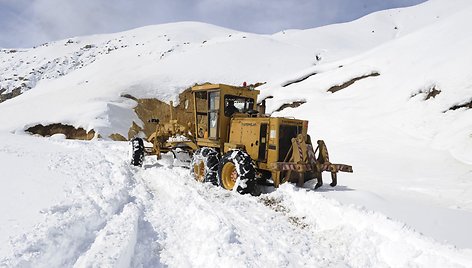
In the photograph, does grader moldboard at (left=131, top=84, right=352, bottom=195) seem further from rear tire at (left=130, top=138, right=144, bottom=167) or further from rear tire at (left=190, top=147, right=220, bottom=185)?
rear tire at (left=130, top=138, right=144, bottom=167)

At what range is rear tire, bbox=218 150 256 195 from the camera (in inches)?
331

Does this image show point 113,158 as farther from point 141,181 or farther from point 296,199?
point 296,199

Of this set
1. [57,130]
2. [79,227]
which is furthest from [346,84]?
[79,227]

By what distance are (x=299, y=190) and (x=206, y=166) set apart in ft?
9.10

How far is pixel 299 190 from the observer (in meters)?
8.02

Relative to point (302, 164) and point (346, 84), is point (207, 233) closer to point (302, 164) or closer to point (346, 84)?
point (302, 164)

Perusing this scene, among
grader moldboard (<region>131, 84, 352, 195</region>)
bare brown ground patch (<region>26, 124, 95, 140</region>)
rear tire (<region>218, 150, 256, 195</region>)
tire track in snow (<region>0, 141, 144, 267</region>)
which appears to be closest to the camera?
tire track in snow (<region>0, 141, 144, 267</region>)

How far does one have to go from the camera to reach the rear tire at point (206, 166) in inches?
379

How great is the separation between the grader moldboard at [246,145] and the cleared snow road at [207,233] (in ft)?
2.20

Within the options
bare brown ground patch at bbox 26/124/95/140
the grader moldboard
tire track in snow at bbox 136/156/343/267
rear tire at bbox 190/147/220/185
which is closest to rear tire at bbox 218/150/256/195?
the grader moldboard

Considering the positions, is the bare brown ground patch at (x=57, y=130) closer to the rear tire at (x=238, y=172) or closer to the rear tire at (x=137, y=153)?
the rear tire at (x=137, y=153)

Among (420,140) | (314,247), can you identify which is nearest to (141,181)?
(314,247)

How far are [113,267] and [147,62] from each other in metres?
48.7

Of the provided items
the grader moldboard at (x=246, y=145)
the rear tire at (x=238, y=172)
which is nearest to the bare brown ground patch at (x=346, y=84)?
the grader moldboard at (x=246, y=145)
